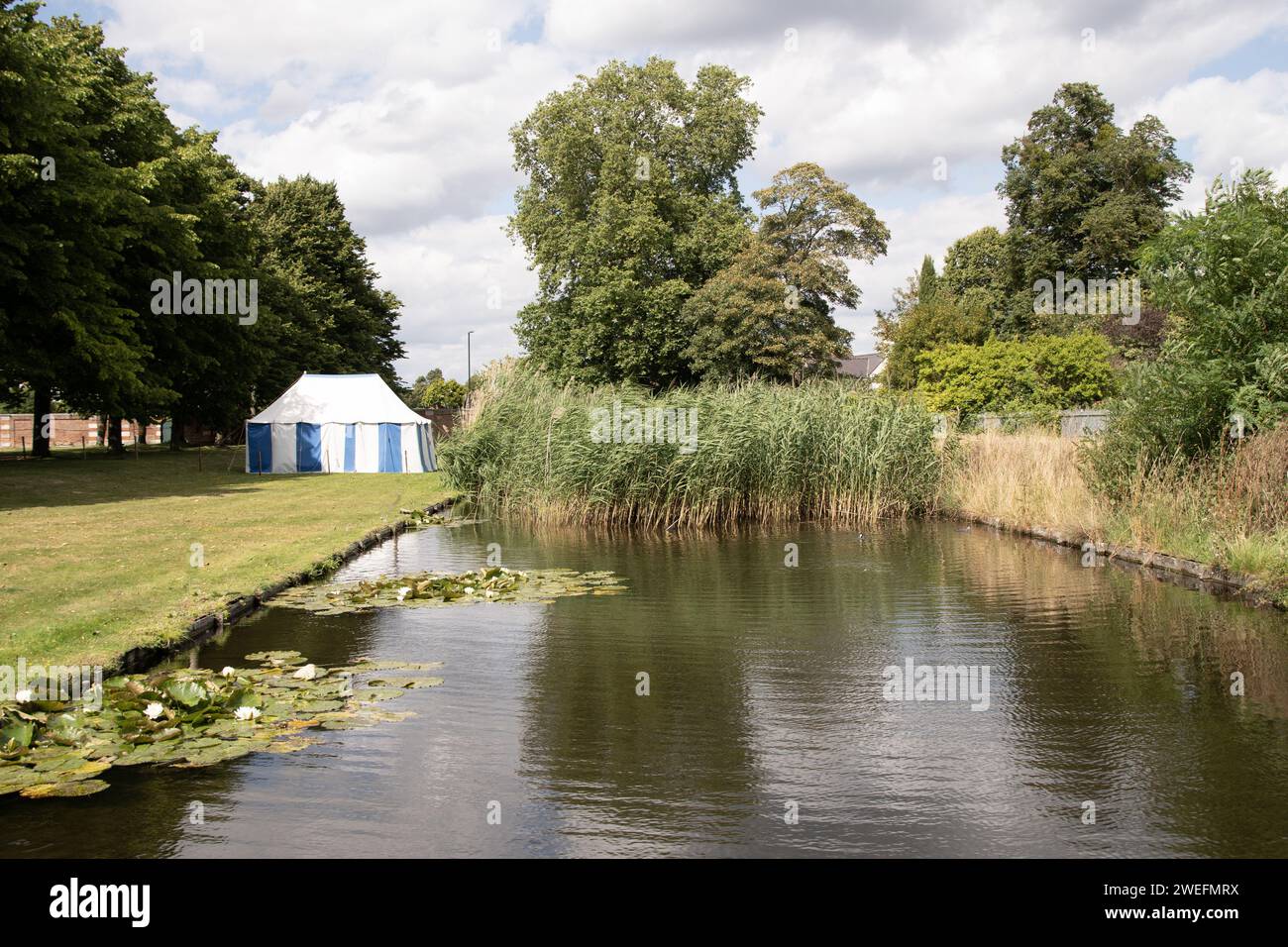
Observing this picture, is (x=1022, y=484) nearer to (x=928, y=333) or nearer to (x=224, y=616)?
(x=224, y=616)

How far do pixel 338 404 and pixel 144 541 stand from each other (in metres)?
22.8

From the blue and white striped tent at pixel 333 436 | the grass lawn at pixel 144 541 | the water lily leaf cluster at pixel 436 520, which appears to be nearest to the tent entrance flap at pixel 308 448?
the blue and white striped tent at pixel 333 436

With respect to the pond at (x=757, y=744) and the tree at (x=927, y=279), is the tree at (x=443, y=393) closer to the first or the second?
the tree at (x=927, y=279)

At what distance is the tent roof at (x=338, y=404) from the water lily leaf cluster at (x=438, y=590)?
1000 inches

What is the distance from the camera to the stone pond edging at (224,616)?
784 centimetres

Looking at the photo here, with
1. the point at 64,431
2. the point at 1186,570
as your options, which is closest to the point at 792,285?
the point at 1186,570

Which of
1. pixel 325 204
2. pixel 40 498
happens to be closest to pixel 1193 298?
pixel 40 498

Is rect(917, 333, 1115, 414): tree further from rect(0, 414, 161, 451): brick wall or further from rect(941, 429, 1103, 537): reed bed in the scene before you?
rect(0, 414, 161, 451): brick wall

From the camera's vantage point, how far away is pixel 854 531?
18703mm

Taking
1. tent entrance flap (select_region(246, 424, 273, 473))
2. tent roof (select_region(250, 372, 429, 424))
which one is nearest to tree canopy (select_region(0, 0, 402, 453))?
tent entrance flap (select_region(246, 424, 273, 473))

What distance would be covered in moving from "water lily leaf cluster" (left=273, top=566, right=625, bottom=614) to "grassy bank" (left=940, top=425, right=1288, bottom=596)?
6.99m

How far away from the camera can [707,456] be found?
1911cm

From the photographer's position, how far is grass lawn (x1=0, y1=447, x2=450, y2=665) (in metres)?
8.82
